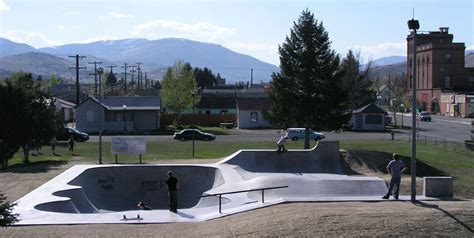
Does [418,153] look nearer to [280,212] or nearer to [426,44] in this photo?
[280,212]

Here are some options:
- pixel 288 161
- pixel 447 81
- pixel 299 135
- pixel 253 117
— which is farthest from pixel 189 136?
pixel 447 81

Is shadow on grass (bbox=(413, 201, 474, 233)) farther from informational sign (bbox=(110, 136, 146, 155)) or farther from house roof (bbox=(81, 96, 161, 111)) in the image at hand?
house roof (bbox=(81, 96, 161, 111))

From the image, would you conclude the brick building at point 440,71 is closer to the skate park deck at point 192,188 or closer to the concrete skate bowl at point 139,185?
the skate park deck at point 192,188

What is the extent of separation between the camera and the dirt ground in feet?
52.5

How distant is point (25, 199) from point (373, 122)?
52.6m

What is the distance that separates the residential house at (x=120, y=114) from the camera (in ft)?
212

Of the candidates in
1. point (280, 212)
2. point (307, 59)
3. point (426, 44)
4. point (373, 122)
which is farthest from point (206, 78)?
point (280, 212)

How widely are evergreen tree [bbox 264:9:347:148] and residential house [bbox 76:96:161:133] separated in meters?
26.1

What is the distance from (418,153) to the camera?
4056 centimetres

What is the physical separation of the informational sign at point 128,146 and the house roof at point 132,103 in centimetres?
3087

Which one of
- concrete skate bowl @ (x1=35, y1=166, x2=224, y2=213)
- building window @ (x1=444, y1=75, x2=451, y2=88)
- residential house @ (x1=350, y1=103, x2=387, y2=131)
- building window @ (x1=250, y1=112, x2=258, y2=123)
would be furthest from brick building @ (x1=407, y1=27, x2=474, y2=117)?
concrete skate bowl @ (x1=35, y1=166, x2=224, y2=213)

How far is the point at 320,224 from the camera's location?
16.3 meters

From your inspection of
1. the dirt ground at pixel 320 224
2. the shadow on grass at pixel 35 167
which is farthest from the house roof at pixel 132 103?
the dirt ground at pixel 320 224

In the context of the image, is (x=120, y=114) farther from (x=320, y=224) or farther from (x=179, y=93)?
(x=320, y=224)
